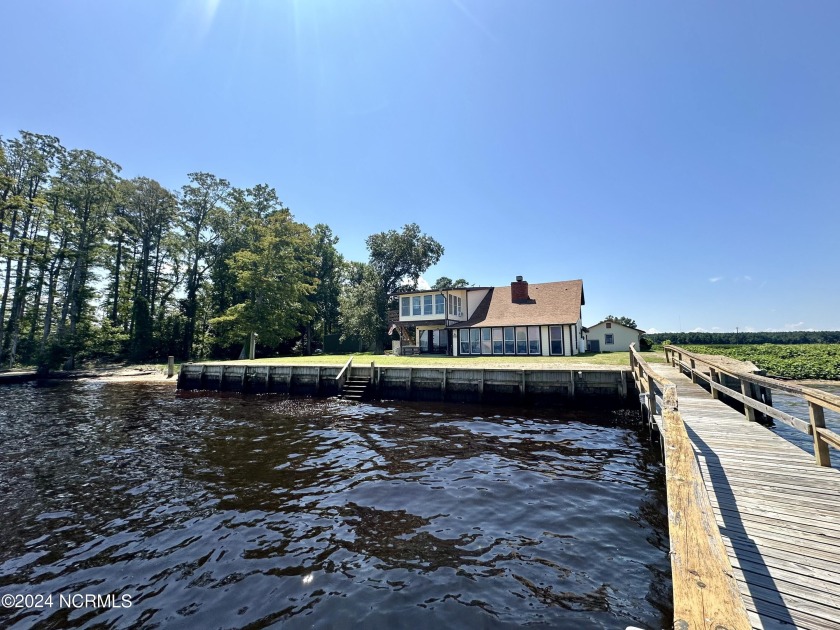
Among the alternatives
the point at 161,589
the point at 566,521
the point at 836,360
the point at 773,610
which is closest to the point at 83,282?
the point at 161,589

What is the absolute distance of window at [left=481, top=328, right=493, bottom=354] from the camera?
30.0 m

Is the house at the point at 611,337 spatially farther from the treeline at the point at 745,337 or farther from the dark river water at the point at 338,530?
the dark river water at the point at 338,530

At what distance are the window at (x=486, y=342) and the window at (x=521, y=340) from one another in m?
2.09

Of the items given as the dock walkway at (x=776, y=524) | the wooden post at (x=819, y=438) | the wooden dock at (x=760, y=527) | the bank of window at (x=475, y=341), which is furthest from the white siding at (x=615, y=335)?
the wooden post at (x=819, y=438)

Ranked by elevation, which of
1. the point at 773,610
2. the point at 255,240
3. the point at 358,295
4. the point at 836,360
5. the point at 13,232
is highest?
the point at 255,240

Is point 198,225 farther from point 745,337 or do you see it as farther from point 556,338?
point 745,337

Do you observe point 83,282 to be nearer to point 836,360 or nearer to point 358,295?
point 358,295

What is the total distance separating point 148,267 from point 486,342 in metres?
39.3

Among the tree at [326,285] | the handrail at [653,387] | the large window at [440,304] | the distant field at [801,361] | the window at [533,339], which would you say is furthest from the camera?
the tree at [326,285]

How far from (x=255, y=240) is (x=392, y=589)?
44003 mm

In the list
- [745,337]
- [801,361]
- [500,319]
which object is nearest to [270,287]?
[500,319]

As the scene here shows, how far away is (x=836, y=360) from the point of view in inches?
863

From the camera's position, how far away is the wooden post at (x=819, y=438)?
208 inches

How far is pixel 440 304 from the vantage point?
31.9 metres
